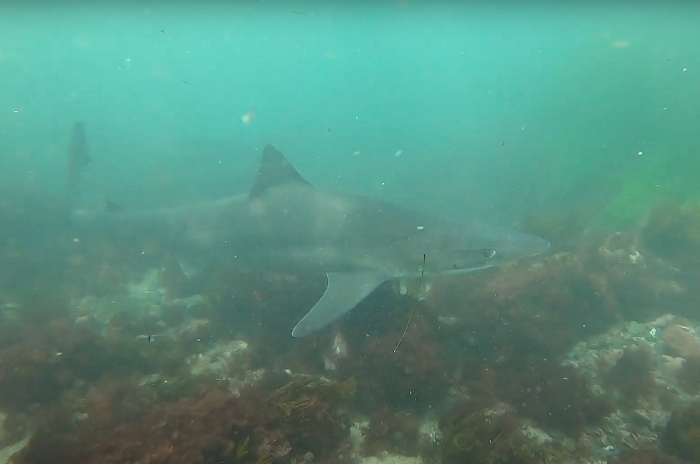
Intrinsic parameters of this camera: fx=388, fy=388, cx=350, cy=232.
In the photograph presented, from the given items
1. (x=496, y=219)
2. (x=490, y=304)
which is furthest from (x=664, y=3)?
(x=490, y=304)

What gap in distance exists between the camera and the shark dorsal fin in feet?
26.1

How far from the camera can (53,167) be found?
31703 mm

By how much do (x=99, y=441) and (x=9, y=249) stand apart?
12.5m

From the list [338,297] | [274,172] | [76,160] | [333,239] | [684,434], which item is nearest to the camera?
[684,434]

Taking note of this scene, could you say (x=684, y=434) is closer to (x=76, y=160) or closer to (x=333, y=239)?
(x=333, y=239)

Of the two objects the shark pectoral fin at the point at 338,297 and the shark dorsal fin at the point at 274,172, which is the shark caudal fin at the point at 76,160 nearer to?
the shark dorsal fin at the point at 274,172

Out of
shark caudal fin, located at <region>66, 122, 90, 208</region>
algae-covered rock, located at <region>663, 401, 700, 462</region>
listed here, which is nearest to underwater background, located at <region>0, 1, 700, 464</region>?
algae-covered rock, located at <region>663, 401, 700, 462</region>

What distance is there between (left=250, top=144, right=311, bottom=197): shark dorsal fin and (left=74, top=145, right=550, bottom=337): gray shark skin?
2cm

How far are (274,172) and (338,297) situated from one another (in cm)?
322

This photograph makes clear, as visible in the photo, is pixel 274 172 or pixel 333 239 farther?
pixel 274 172

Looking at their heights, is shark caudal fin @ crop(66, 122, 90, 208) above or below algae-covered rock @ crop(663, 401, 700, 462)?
above

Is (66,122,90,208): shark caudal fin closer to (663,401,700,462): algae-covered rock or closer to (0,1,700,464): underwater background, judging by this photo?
(0,1,700,464): underwater background

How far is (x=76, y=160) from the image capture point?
1316cm

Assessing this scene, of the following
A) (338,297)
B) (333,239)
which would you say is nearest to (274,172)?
(333,239)
